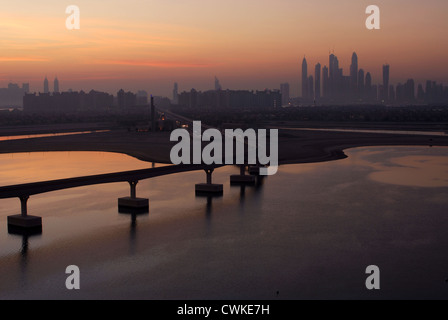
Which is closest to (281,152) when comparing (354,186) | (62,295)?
(354,186)

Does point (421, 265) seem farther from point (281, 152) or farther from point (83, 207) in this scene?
point (281, 152)

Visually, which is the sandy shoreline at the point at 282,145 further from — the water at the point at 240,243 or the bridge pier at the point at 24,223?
Result: the bridge pier at the point at 24,223

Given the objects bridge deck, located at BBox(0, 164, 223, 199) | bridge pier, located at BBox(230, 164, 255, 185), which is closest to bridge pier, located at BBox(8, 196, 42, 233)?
bridge deck, located at BBox(0, 164, 223, 199)

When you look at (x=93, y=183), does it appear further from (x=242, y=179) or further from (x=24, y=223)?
(x=242, y=179)

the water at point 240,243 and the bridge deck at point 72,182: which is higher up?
the bridge deck at point 72,182

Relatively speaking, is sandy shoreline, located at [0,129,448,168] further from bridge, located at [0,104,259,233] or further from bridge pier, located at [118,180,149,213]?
bridge pier, located at [118,180,149,213]

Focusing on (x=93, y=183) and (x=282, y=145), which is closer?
(x=93, y=183)

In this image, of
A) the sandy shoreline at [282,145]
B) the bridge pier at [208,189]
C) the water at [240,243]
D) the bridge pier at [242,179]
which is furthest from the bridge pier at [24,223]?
the sandy shoreline at [282,145]

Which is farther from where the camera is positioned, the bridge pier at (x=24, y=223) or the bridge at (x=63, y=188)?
the bridge pier at (x=24, y=223)

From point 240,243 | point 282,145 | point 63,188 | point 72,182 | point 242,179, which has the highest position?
point 72,182


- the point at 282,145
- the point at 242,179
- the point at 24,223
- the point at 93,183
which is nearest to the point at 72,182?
the point at 93,183
